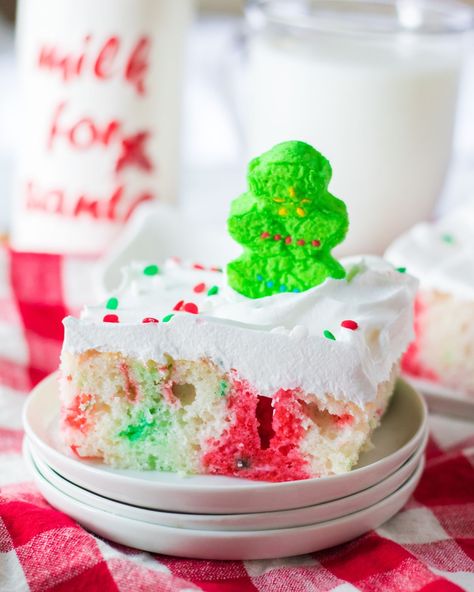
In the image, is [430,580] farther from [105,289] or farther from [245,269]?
[105,289]

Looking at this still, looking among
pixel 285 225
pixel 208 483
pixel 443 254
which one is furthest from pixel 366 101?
pixel 208 483

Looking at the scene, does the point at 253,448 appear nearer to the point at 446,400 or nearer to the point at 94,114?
the point at 446,400

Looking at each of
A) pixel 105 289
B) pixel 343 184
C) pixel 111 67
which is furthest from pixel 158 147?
pixel 105 289

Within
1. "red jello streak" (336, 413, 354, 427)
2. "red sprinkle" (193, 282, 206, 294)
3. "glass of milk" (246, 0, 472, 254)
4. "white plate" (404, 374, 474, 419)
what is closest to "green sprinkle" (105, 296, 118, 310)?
"red sprinkle" (193, 282, 206, 294)

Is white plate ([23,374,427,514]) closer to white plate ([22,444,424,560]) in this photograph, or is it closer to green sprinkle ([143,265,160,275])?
white plate ([22,444,424,560])

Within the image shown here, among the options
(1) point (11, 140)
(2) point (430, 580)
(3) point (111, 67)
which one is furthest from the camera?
(1) point (11, 140)

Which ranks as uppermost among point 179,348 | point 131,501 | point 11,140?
point 179,348

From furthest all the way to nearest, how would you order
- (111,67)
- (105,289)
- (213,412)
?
(111,67) < (105,289) < (213,412)
